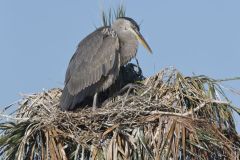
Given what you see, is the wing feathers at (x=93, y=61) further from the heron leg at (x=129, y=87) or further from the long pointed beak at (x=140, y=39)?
the long pointed beak at (x=140, y=39)

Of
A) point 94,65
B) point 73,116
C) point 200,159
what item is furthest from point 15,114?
point 200,159

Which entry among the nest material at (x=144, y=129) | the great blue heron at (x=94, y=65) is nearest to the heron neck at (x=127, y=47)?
the great blue heron at (x=94, y=65)

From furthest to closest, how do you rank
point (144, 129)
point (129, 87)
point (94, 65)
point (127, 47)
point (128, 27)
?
1. point (128, 27)
2. point (127, 47)
3. point (94, 65)
4. point (129, 87)
5. point (144, 129)

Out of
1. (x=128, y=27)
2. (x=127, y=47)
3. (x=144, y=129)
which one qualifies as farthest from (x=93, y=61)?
(x=144, y=129)

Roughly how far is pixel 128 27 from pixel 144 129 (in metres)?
2.98

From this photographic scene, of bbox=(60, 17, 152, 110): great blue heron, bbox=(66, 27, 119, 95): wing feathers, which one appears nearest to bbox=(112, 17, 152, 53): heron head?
bbox=(60, 17, 152, 110): great blue heron

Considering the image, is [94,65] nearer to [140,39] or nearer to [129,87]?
[129,87]

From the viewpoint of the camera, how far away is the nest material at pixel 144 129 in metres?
7.14

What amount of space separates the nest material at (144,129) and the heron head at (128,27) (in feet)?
6.29

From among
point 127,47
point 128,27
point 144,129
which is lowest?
point 144,129

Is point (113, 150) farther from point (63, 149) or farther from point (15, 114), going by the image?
point (15, 114)

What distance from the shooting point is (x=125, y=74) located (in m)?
9.91

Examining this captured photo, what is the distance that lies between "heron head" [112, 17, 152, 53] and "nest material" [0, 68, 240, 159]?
192 cm

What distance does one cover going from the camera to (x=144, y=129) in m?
7.46
